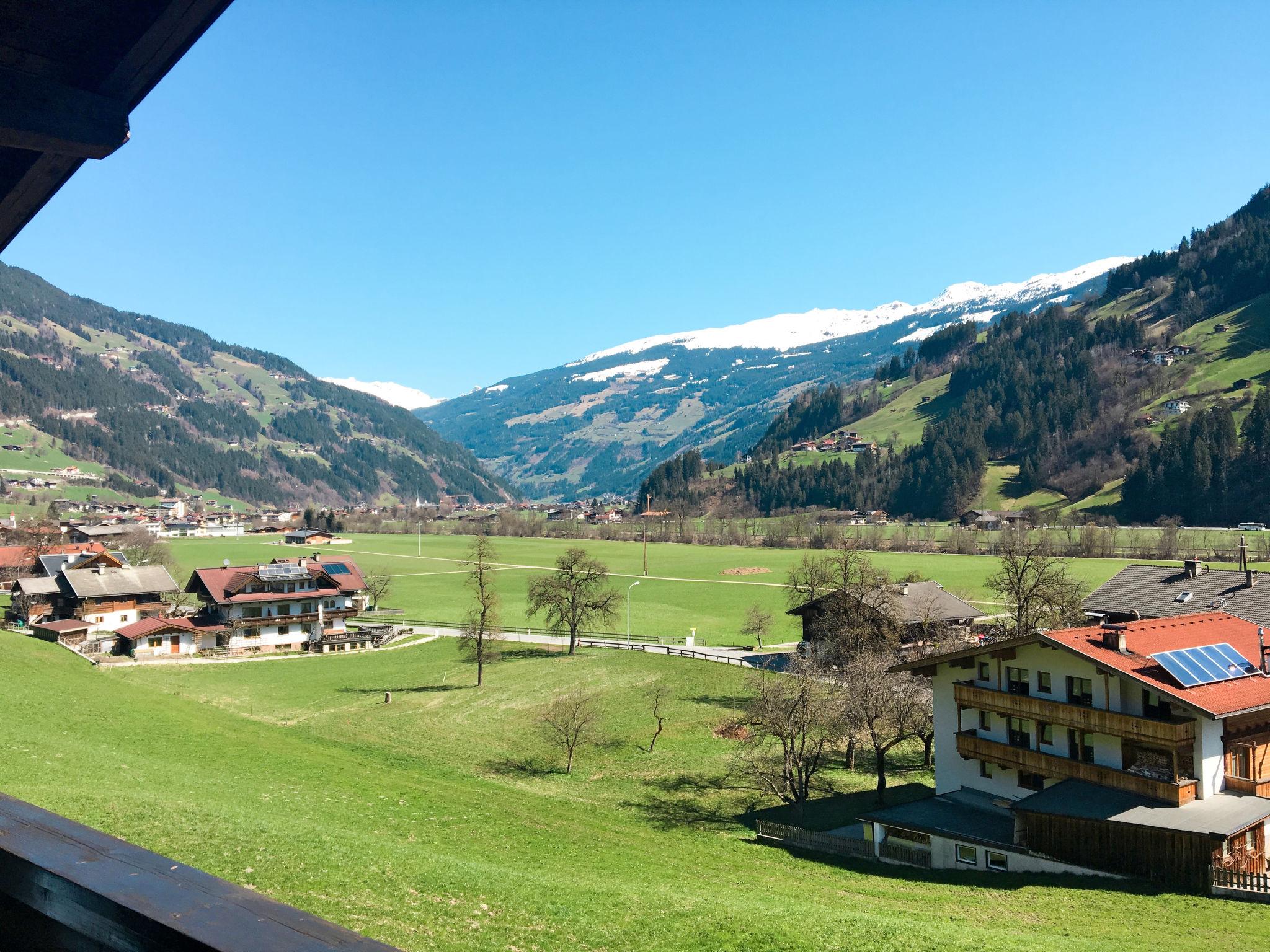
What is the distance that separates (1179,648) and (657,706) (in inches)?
988

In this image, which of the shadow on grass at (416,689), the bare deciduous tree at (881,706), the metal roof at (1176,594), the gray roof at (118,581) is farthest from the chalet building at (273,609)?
the metal roof at (1176,594)

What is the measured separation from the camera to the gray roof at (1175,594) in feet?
149

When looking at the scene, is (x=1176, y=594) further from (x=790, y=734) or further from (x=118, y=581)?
(x=118, y=581)

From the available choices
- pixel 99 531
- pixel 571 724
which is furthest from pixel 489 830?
pixel 99 531

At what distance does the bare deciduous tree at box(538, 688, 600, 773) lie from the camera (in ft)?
135

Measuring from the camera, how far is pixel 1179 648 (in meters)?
30.5

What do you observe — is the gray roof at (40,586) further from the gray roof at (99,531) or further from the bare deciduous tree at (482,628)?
the gray roof at (99,531)

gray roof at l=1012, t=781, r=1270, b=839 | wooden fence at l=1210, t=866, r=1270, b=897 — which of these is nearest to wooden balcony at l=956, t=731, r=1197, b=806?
gray roof at l=1012, t=781, r=1270, b=839

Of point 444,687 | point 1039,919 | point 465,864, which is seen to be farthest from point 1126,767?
point 444,687

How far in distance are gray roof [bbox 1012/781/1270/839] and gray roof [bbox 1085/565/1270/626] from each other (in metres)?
18.3

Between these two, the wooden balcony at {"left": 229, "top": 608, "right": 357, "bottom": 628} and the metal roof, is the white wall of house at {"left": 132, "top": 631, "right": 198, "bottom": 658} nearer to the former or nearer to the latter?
the wooden balcony at {"left": 229, "top": 608, "right": 357, "bottom": 628}

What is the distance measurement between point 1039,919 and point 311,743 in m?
30.8

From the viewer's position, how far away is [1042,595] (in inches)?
2040

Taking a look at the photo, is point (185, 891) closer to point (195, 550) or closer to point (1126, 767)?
point (1126, 767)
